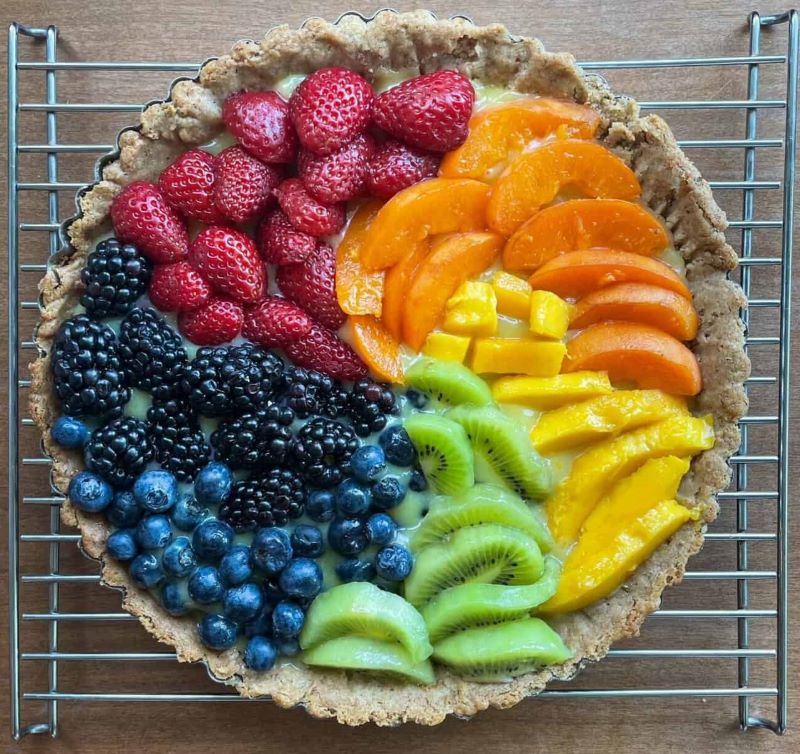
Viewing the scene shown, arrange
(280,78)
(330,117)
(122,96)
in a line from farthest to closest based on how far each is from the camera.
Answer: (122,96), (280,78), (330,117)

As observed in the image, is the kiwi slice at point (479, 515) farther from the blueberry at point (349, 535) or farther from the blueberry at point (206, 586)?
the blueberry at point (206, 586)

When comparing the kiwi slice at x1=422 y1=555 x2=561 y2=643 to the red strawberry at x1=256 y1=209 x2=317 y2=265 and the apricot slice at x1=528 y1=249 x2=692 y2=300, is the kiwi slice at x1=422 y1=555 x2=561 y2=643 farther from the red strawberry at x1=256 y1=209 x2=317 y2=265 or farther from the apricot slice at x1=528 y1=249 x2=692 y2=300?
the red strawberry at x1=256 y1=209 x2=317 y2=265

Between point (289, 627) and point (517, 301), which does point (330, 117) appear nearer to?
point (517, 301)

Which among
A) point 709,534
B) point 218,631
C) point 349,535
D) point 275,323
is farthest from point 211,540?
point 709,534

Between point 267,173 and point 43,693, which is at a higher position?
point 267,173

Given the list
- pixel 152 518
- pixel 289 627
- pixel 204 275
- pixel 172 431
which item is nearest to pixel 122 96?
pixel 204 275

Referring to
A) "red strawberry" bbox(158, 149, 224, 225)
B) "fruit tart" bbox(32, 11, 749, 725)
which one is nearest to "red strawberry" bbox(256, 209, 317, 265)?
"fruit tart" bbox(32, 11, 749, 725)
